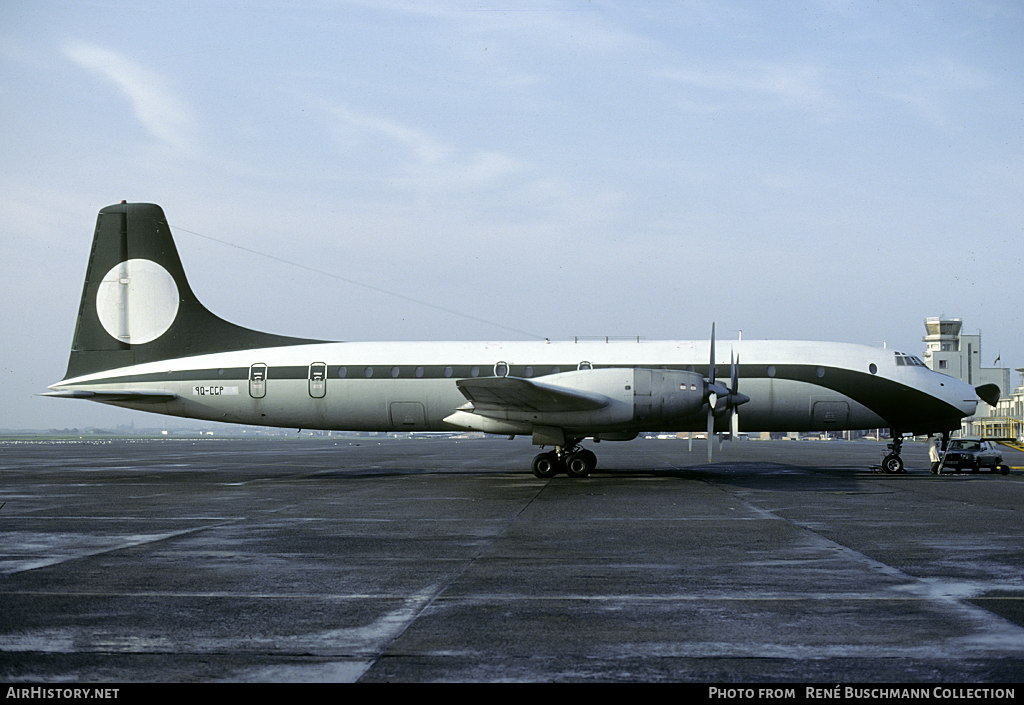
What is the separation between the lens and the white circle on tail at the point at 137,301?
26953 mm

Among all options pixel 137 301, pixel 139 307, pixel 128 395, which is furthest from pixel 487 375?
pixel 137 301

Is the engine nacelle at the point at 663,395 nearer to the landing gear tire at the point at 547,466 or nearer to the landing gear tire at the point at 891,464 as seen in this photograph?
the landing gear tire at the point at 547,466

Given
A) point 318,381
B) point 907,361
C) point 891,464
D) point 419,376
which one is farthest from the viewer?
point 891,464

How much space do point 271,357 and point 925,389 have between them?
1956 cm

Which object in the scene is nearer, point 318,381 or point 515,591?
point 515,591

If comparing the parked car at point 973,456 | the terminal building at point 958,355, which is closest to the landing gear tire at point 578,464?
the parked car at point 973,456

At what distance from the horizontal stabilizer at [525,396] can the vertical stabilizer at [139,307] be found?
A: 25.7 ft

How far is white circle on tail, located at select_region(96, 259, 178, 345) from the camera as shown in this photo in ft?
88.4

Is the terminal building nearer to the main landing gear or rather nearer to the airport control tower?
the airport control tower

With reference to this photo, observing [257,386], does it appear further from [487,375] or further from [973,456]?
[973,456]

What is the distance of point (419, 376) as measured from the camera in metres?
25.3

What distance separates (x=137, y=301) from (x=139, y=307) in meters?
0.22

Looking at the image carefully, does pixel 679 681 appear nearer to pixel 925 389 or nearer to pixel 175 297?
pixel 925 389
